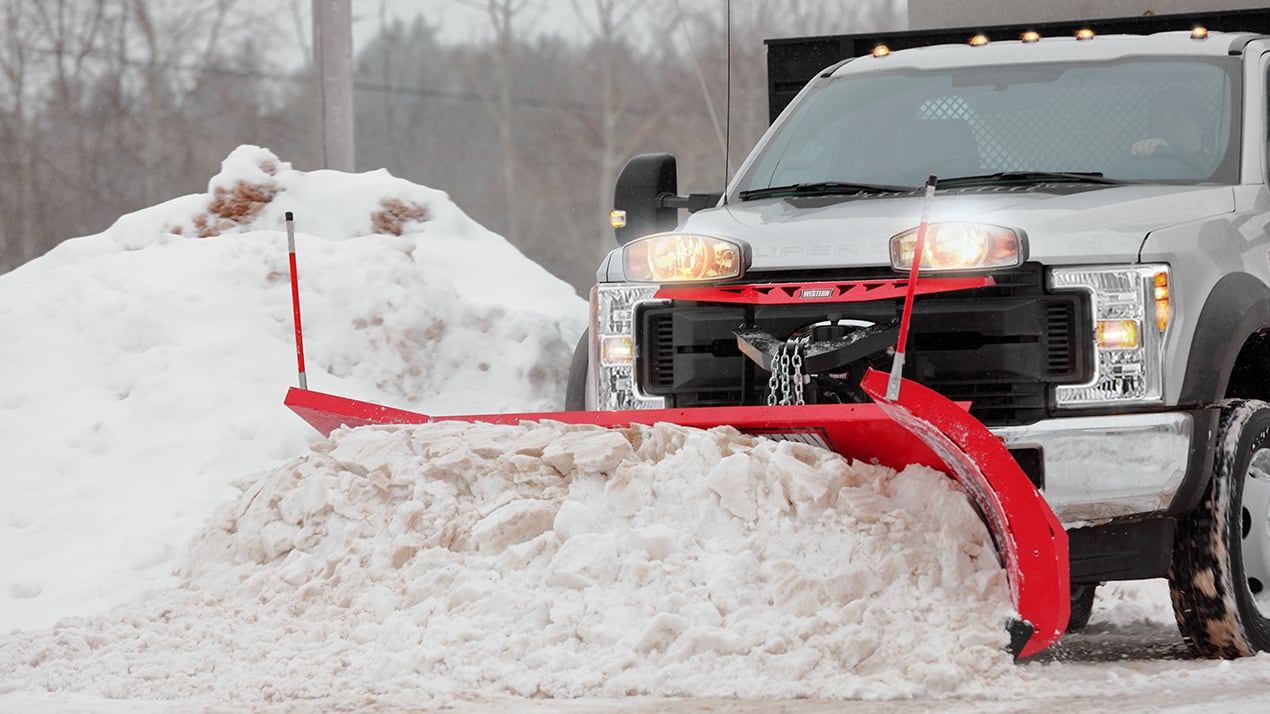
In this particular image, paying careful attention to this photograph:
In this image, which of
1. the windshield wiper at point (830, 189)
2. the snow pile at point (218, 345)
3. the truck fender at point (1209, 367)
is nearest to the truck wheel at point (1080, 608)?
the truck fender at point (1209, 367)

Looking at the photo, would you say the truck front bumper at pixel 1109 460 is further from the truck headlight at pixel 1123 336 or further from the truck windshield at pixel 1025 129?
the truck windshield at pixel 1025 129

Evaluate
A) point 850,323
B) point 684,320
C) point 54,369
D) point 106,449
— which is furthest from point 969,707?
point 54,369

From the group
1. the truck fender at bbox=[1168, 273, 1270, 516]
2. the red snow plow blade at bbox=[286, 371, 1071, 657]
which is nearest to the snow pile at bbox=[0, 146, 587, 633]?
the red snow plow blade at bbox=[286, 371, 1071, 657]

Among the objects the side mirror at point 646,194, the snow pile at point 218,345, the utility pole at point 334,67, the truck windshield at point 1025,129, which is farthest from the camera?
the utility pole at point 334,67

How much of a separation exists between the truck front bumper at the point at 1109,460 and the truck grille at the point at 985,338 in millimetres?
101

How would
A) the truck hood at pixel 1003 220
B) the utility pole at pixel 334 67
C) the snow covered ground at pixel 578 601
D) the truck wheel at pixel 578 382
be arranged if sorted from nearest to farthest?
the snow covered ground at pixel 578 601, the truck hood at pixel 1003 220, the truck wheel at pixel 578 382, the utility pole at pixel 334 67

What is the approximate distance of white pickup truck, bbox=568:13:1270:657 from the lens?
5.14 meters

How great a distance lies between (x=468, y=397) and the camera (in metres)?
10.2

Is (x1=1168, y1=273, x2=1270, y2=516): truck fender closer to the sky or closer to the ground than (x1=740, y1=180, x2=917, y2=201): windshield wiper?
closer to the ground

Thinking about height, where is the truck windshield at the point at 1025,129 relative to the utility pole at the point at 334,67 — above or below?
below

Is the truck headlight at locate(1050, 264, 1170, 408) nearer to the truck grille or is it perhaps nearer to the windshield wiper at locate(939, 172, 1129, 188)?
the truck grille

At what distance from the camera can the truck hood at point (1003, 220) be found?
5211mm

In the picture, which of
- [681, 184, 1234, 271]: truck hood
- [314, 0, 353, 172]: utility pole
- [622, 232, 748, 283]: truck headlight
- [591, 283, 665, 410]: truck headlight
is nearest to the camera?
[681, 184, 1234, 271]: truck hood

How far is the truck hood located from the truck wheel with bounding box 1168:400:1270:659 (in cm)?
64
